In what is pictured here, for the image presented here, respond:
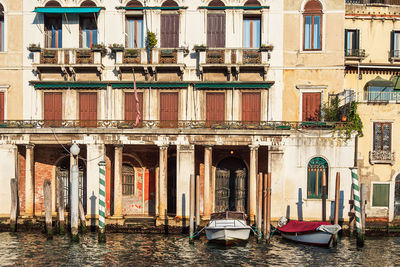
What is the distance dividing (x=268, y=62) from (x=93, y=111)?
11072 mm

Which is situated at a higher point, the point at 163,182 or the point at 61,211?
the point at 163,182

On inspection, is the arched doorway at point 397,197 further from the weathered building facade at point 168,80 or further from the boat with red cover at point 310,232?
the boat with red cover at point 310,232

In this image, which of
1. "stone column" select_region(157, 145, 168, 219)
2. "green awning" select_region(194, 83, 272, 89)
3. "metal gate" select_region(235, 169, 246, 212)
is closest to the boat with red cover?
"metal gate" select_region(235, 169, 246, 212)

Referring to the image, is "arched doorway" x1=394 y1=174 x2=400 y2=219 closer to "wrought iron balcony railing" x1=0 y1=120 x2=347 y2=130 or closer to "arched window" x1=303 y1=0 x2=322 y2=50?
"wrought iron balcony railing" x1=0 y1=120 x2=347 y2=130

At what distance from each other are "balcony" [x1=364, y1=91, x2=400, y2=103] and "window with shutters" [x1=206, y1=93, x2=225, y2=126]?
28.5 feet

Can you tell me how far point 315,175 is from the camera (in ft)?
101

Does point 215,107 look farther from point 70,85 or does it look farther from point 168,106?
point 70,85

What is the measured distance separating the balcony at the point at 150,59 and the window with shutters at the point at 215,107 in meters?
2.45

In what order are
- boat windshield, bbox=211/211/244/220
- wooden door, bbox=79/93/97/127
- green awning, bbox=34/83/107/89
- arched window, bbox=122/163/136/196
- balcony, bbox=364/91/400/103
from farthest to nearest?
1. arched window, bbox=122/163/136/196
2. wooden door, bbox=79/93/97/127
3. green awning, bbox=34/83/107/89
4. balcony, bbox=364/91/400/103
5. boat windshield, bbox=211/211/244/220

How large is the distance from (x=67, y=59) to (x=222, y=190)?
1232cm

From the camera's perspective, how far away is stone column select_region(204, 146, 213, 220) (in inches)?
1179

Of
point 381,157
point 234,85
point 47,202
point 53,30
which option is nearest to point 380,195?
point 381,157

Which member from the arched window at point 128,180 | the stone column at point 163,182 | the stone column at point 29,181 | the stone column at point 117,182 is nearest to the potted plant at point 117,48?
the stone column at point 117,182

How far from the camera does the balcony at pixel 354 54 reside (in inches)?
1355
